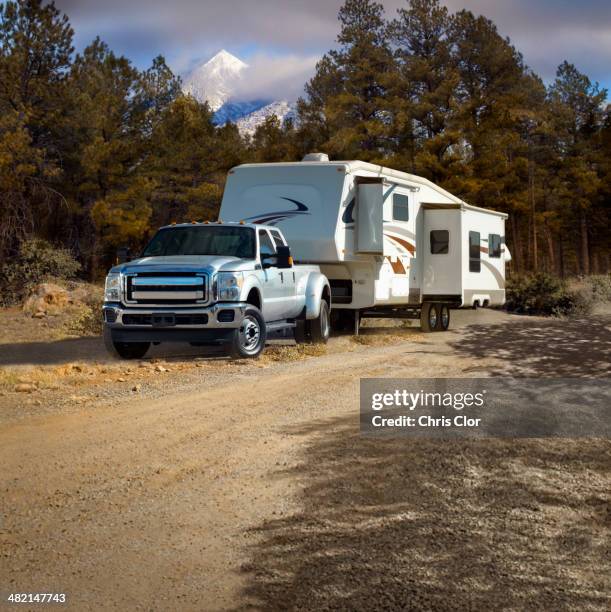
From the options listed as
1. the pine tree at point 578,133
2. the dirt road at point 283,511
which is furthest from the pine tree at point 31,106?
the pine tree at point 578,133

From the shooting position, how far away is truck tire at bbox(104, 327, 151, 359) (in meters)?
12.1

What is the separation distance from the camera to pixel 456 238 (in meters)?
17.6

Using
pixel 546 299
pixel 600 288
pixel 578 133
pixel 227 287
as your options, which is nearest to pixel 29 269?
pixel 227 287

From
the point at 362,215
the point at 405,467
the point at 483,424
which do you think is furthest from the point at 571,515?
the point at 362,215

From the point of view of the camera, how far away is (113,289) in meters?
11.9

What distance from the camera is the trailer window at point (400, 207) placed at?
16172mm

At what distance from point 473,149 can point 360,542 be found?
34.1 m

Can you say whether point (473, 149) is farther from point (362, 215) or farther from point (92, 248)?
point (362, 215)

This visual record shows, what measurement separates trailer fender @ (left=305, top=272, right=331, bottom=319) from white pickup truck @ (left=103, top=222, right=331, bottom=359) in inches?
36.2

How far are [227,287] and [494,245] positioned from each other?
9840mm

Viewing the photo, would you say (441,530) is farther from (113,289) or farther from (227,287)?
(113,289)

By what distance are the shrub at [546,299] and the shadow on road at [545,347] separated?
5.41 m

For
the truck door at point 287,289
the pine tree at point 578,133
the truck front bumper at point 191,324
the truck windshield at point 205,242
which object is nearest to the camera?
the truck front bumper at point 191,324

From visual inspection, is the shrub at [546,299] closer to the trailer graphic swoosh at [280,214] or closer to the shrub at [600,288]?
the shrub at [600,288]
